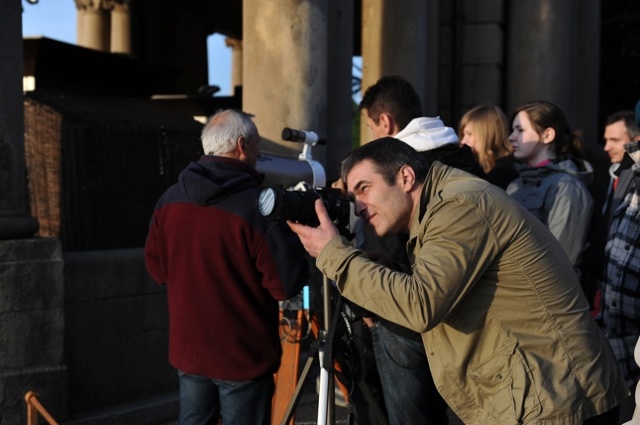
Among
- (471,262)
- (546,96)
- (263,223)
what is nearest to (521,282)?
(471,262)

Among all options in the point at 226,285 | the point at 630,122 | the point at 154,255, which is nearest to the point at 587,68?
the point at 630,122

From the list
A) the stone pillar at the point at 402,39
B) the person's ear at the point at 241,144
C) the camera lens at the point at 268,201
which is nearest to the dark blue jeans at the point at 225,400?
the person's ear at the point at 241,144

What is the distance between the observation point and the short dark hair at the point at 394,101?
4.69 metres

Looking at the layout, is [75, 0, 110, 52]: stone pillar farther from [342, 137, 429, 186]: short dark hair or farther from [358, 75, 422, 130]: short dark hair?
[342, 137, 429, 186]: short dark hair

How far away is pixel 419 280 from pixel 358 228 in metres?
2.07

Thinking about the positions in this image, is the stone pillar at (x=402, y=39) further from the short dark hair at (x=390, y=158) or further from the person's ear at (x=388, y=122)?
the short dark hair at (x=390, y=158)

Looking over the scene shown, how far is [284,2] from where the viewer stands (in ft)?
26.2

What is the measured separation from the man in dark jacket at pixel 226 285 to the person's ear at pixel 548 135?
157 centimetres

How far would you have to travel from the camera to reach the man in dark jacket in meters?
4.03

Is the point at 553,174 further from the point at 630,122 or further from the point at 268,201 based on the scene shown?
the point at 268,201

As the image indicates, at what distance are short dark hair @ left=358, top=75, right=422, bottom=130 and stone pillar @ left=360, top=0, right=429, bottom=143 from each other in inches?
224

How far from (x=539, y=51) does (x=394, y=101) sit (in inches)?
331

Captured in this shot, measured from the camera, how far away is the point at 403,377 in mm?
4355

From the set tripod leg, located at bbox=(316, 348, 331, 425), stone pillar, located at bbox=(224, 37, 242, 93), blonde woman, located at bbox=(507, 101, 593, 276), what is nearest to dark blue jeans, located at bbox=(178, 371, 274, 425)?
tripod leg, located at bbox=(316, 348, 331, 425)
